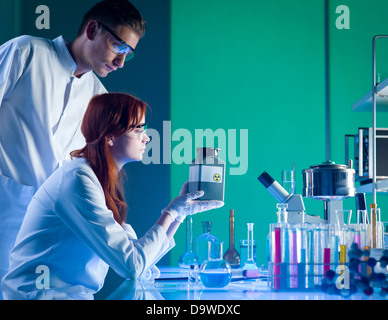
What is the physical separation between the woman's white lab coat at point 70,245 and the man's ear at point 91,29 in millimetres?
761

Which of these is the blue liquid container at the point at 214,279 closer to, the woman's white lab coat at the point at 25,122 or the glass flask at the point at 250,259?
the glass flask at the point at 250,259

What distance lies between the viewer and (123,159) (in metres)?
1.78

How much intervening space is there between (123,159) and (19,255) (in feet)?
1.64

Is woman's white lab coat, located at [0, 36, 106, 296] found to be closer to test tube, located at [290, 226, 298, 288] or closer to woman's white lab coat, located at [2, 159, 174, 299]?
woman's white lab coat, located at [2, 159, 174, 299]

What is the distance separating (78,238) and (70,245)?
36 mm

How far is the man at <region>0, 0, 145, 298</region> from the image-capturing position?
1.98m

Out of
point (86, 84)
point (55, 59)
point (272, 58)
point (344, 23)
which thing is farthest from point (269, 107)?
point (55, 59)

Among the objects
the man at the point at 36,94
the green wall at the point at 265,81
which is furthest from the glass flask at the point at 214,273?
the green wall at the point at 265,81

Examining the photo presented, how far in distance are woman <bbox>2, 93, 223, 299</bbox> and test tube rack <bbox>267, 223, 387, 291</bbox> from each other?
43cm

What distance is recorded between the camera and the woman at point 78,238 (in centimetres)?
144

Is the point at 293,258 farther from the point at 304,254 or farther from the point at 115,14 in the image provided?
the point at 115,14

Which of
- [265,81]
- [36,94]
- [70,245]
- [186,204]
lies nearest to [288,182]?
[186,204]

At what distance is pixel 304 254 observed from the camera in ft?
4.39
